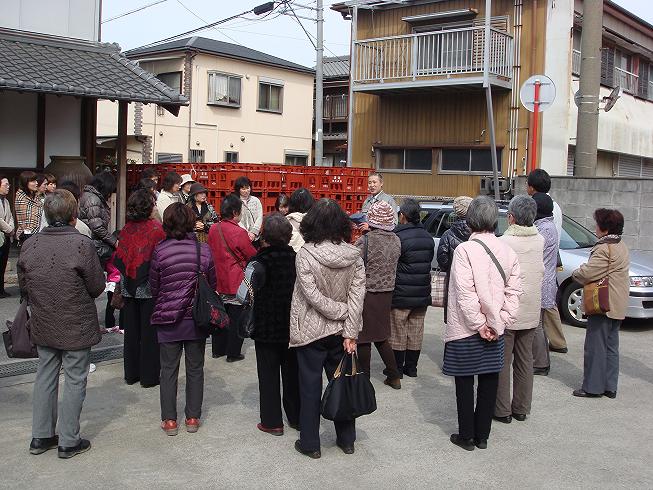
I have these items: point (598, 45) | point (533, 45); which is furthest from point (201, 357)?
point (533, 45)

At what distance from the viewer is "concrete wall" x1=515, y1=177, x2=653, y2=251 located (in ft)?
41.2

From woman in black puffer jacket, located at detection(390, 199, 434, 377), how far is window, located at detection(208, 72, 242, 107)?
2150 centimetres

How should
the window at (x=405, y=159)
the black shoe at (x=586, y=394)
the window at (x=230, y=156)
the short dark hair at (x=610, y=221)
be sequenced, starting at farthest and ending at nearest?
the window at (x=230, y=156) < the window at (x=405, y=159) < the black shoe at (x=586, y=394) < the short dark hair at (x=610, y=221)

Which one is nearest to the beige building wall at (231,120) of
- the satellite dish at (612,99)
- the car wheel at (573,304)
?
the satellite dish at (612,99)

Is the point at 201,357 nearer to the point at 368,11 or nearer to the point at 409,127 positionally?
the point at 409,127

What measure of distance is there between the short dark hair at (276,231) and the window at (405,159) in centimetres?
1570

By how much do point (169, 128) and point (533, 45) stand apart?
553 inches

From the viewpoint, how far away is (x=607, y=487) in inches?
189

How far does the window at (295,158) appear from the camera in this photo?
30.5m

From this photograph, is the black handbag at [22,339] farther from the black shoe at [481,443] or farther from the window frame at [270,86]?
the window frame at [270,86]

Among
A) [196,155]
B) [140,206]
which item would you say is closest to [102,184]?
[140,206]

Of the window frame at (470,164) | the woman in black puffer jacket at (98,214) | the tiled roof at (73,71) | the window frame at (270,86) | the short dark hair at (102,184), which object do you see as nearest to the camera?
the woman in black puffer jacket at (98,214)

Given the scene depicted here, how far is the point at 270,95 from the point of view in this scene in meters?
29.6

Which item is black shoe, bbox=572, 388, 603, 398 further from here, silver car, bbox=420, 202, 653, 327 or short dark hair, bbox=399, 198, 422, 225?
silver car, bbox=420, 202, 653, 327
